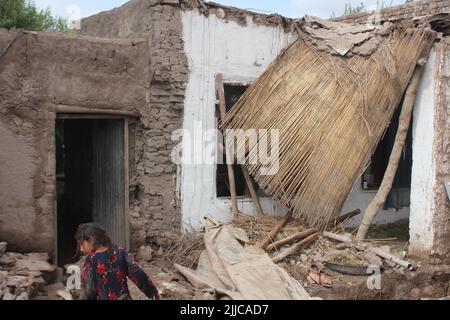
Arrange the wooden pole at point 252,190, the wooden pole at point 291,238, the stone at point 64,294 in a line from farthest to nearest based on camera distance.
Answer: the wooden pole at point 252,190, the wooden pole at point 291,238, the stone at point 64,294

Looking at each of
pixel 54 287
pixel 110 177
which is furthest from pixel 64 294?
pixel 110 177

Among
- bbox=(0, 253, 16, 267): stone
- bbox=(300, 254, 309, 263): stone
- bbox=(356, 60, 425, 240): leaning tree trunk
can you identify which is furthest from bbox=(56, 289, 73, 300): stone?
bbox=(356, 60, 425, 240): leaning tree trunk

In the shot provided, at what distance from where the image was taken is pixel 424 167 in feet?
21.7

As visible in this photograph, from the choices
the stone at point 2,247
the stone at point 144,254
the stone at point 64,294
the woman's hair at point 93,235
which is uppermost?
the woman's hair at point 93,235

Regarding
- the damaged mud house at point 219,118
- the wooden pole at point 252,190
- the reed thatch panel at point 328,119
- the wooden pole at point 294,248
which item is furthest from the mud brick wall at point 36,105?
the wooden pole at point 294,248

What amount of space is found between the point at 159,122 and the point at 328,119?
221 centimetres

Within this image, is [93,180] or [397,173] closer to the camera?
[93,180]

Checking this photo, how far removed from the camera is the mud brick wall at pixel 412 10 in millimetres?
8438

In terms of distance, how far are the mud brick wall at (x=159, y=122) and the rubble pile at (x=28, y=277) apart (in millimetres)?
1289

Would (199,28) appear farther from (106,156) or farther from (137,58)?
(106,156)

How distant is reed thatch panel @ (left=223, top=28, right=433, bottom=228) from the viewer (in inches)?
244

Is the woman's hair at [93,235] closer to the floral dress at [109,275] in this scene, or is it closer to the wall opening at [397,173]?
the floral dress at [109,275]

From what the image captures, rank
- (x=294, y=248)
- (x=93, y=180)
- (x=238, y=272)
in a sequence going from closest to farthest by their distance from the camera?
(x=238, y=272), (x=294, y=248), (x=93, y=180)

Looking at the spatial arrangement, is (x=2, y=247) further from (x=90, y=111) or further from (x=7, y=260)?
(x=90, y=111)
